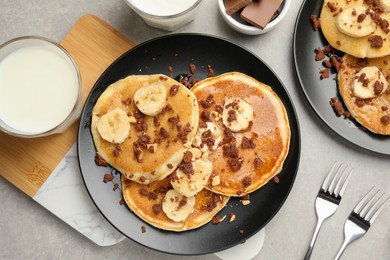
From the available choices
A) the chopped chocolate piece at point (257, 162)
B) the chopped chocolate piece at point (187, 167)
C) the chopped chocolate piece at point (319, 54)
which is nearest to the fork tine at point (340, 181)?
the chopped chocolate piece at point (257, 162)

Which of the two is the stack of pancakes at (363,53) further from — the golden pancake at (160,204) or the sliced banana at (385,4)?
the golden pancake at (160,204)

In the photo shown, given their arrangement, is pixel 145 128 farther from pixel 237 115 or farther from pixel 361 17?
pixel 361 17

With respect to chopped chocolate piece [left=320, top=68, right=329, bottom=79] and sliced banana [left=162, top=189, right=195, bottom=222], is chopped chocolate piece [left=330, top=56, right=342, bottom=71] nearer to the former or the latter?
chopped chocolate piece [left=320, top=68, right=329, bottom=79]

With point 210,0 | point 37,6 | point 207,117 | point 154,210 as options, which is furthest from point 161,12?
point 154,210

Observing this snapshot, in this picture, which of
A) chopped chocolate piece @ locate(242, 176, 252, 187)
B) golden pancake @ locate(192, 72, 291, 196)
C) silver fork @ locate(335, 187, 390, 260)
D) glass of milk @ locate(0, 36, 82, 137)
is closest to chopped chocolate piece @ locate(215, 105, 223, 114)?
golden pancake @ locate(192, 72, 291, 196)

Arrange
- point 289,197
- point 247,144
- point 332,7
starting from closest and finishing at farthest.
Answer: point 247,144, point 332,7, point 289,197

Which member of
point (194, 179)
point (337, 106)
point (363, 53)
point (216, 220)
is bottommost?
point (216, 220)

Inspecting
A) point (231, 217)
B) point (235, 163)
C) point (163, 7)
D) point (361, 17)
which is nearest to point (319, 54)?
point (361, 17)
